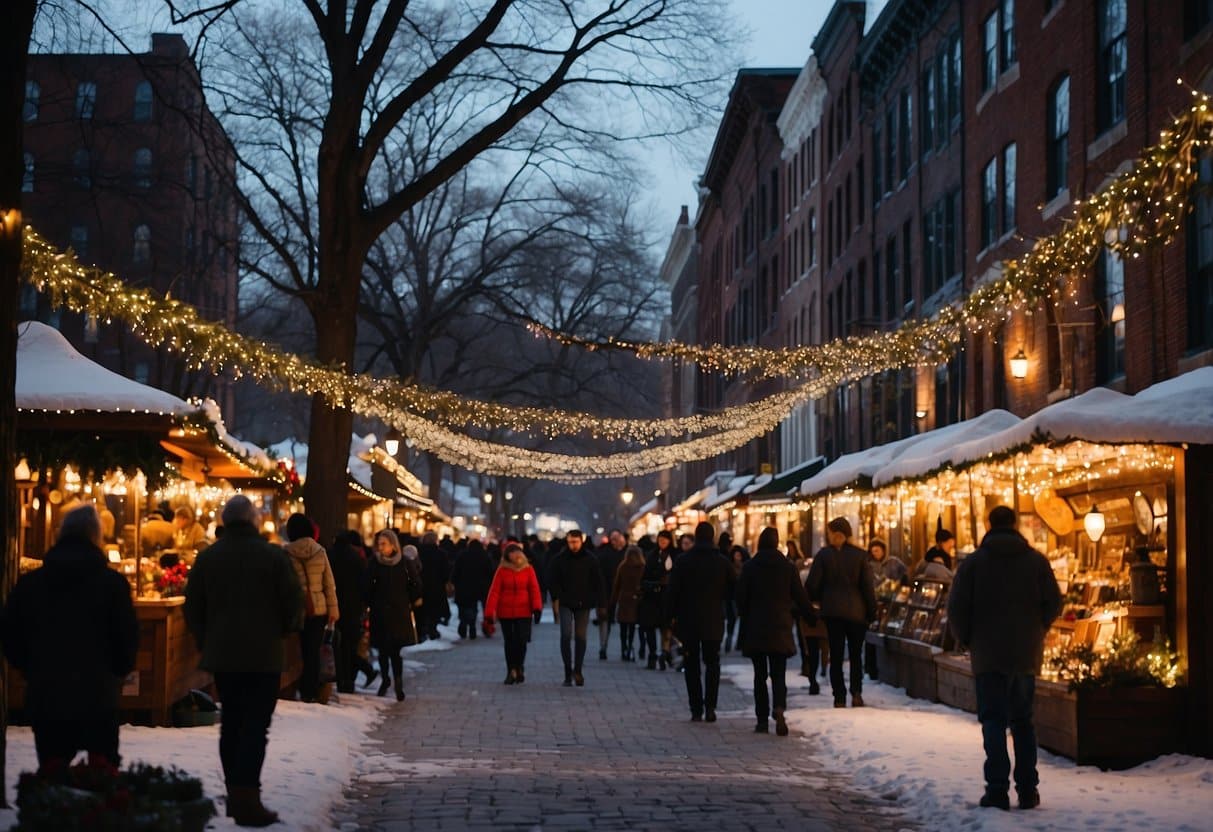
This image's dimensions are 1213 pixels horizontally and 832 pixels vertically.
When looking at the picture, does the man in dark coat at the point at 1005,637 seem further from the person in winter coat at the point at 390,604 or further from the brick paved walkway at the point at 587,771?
the person in winter coat at the point at 390,604

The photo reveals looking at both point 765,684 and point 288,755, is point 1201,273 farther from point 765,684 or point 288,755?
point 288,755

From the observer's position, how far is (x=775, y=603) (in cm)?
1645

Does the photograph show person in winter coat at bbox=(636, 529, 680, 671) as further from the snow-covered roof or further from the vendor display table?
the vendor display table

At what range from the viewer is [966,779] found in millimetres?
12508

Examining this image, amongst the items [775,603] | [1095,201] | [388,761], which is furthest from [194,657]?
[1095,201]

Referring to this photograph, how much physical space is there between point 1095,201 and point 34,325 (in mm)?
10440

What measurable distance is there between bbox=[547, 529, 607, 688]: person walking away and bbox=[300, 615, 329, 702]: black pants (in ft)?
16.3

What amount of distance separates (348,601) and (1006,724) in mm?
9909

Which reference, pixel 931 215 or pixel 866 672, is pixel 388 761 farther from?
pixel 931 215

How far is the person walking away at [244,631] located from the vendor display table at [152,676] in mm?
4630

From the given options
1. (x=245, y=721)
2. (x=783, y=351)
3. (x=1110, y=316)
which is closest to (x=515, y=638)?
(x=783, y=351)

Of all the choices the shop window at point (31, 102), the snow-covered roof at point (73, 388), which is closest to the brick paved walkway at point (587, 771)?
the snow-covered roof at point (73, 388)

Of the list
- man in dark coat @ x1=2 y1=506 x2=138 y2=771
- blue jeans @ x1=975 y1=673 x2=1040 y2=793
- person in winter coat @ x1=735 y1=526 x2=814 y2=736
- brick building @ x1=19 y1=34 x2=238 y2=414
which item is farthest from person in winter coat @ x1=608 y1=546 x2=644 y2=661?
man in dark coat @ x1=2 y1=506 x2=138 y2=771

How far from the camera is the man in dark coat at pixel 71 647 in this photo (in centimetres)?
882
